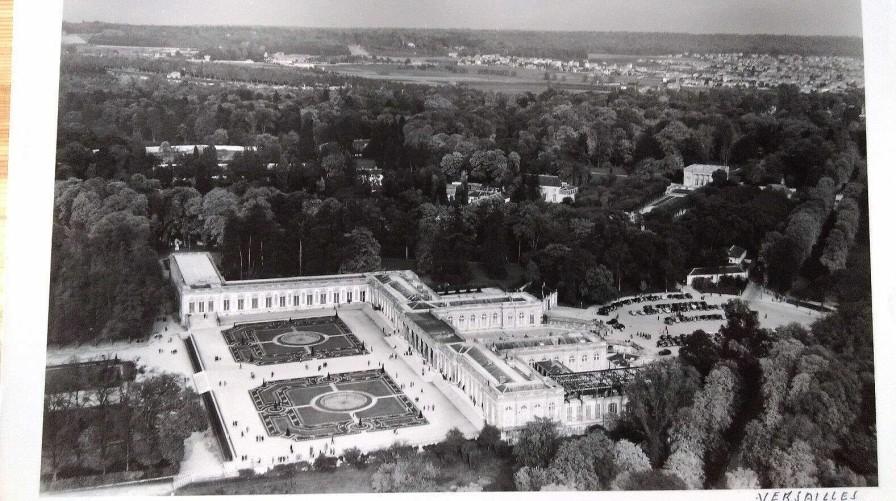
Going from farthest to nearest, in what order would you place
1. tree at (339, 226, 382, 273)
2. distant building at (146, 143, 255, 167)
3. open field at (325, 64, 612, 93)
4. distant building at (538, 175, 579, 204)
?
open field at (325, 64, 612, 93), distant building at (538, 175, 579, 204), distant building at (146, 143, 255, 167), tree at (339, 226, 382, 273)

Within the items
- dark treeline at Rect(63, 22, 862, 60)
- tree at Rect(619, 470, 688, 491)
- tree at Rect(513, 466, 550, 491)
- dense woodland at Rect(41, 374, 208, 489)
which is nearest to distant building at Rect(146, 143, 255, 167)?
dark treeline at Rect(63, 22, 862, 60)

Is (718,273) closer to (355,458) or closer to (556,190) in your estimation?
(556,190)

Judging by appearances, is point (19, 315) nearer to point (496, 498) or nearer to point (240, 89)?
point (496, 498)

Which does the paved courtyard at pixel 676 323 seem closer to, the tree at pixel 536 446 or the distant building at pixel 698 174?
the distant building at pixel 698 174

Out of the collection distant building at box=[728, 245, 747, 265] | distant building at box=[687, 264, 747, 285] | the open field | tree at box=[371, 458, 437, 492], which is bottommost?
tree at box=[371, 458, 437, 492]

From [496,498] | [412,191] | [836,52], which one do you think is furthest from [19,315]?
[836,52]

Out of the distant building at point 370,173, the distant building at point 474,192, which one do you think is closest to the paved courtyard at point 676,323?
the distant building at point 474,192

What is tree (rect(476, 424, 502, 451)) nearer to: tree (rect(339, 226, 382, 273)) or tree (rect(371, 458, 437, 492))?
tree (rect(371, 458, 437, 492))
